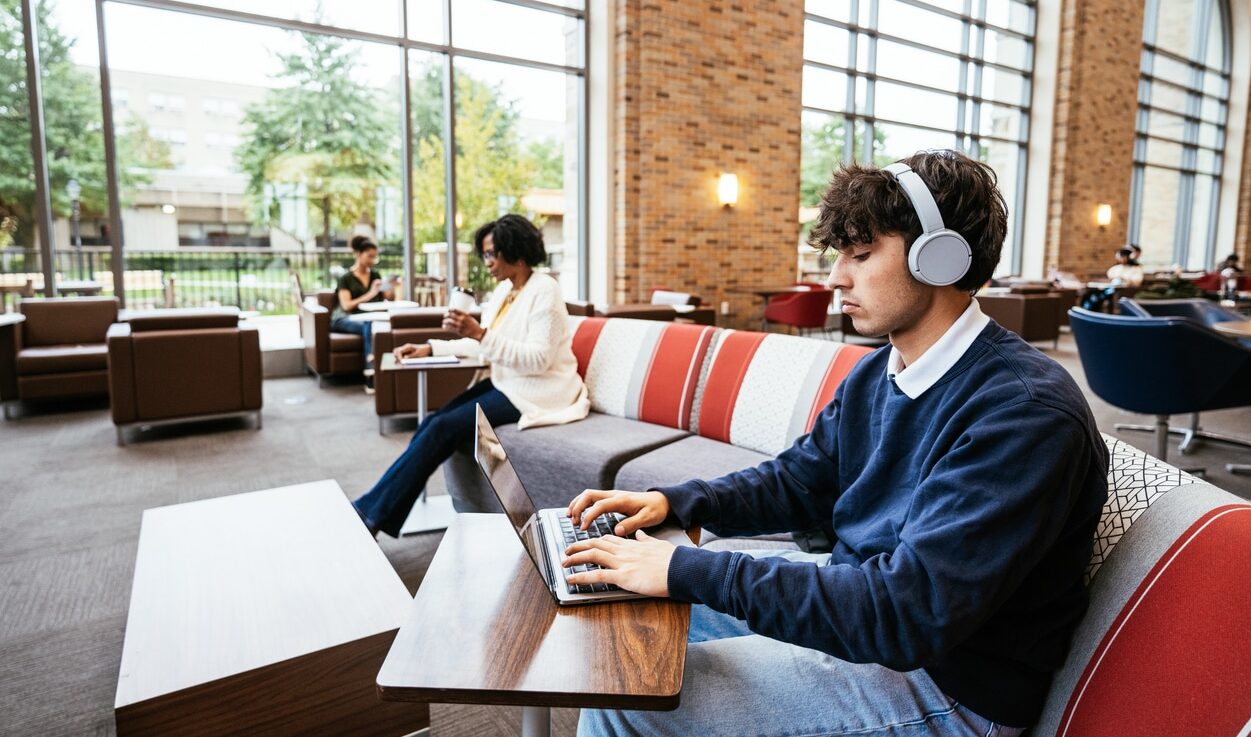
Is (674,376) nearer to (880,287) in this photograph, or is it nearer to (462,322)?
(462,322)

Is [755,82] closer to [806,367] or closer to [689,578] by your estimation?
[806,367]

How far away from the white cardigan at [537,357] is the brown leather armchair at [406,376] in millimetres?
1664

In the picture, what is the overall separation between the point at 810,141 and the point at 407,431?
6.79m

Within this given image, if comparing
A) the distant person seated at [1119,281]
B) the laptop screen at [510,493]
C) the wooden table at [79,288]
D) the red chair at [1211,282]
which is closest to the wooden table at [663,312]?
the wooden table at [79,288]

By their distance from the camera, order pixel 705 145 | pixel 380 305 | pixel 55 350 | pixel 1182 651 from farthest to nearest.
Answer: pixel 705 145 < pixel 380 305 < pixel 55 350 < pixel 1182 651

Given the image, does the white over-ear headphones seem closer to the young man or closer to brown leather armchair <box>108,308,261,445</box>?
the young man

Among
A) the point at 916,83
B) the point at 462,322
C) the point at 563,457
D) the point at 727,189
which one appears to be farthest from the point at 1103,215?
the point at 462,322

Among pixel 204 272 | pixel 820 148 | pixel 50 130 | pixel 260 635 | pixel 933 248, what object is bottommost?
pixel 260 635

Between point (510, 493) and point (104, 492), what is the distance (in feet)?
10.9

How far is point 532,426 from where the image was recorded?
3094 millimetres

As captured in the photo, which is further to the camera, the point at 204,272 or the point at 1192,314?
the point at 204,272

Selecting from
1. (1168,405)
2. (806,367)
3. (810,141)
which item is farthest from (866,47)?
(806,367)

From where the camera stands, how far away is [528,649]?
37.5 inches

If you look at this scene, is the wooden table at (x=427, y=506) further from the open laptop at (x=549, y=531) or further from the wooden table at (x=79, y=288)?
the wooden table at (x=79, y=288)
